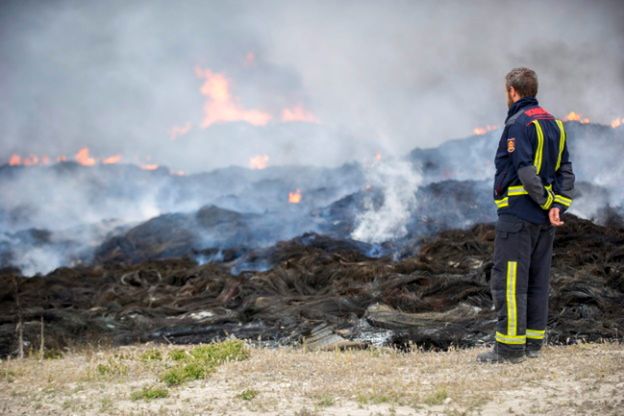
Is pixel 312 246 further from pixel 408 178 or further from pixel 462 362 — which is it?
pixel 462 362

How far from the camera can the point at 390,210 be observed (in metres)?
21.0

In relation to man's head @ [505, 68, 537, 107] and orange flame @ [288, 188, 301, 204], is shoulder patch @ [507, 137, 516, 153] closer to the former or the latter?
man's head @ [505, 68, 537, 107]

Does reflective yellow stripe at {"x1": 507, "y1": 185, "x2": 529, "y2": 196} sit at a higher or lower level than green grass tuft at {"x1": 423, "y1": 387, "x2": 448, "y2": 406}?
higher

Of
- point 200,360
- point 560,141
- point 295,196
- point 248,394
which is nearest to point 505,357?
point 560,141

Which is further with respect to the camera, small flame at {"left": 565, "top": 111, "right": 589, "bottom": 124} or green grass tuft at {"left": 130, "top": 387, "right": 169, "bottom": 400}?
small flame at {"left": 565, "top": 111, "right": 589, "bottom": 124}

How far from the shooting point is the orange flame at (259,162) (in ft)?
113

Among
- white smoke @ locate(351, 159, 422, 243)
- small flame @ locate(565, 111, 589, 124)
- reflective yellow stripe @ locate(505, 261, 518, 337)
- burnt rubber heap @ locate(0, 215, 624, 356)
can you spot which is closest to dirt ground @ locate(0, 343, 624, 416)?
reflective yellow stripe @ locate(505, 261, 518, 337)

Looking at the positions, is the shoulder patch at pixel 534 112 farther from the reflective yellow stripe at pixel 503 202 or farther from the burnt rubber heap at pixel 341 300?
the burnt rubber heap at pixel 341 300

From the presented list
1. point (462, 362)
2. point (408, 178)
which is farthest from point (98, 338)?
point (408, 178)

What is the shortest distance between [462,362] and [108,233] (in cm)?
2251

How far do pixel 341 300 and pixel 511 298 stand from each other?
18.3 feet

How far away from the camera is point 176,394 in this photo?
5828mm

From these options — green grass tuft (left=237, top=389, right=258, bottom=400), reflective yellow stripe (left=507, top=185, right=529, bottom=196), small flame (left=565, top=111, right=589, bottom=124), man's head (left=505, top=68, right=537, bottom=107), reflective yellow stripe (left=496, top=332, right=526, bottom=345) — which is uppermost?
small flame (left=565, top=111, right=589, bottom=124)

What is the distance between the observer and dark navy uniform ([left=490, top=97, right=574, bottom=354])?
6.08 meters
